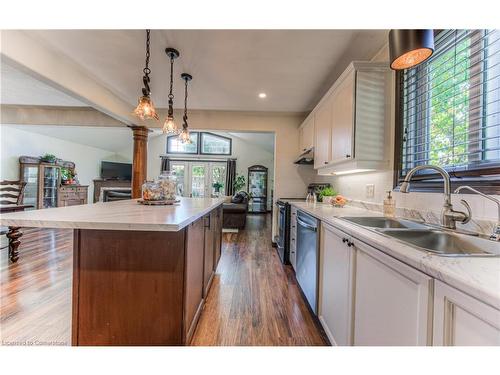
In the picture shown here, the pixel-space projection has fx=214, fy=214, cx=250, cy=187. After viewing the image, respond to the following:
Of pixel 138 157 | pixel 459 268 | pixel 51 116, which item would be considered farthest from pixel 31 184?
pixel 459 268

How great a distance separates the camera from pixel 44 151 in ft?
19.5

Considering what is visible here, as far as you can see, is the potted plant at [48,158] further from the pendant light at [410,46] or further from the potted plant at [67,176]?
the pendant light at [410,46]

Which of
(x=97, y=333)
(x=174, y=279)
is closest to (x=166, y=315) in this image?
(x=174, y=279)

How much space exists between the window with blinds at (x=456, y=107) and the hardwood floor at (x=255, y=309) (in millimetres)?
1466

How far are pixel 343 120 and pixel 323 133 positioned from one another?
57 centimetres

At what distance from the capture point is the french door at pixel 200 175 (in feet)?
30.0

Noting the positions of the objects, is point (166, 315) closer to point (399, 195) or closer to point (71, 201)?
point (399, 195)

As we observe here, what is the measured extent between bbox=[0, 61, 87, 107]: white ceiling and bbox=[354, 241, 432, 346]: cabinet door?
3919 millimetres

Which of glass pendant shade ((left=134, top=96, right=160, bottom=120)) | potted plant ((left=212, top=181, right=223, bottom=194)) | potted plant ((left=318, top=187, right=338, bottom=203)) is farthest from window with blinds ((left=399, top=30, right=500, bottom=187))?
potted plant ((left=212, top=181, right=223, bottom=194))

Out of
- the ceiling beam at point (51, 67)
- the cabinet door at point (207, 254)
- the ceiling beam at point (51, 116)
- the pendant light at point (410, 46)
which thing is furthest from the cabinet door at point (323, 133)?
the ceiling beam at point (51, 116)

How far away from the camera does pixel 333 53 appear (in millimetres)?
2123

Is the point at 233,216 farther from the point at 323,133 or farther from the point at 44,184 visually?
the point at 44,184

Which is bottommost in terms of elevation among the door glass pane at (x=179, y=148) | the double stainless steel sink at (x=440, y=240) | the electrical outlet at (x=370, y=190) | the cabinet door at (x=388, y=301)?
the cabinet door at (x=388, y=301)

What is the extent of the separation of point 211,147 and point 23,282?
24.9 ft
